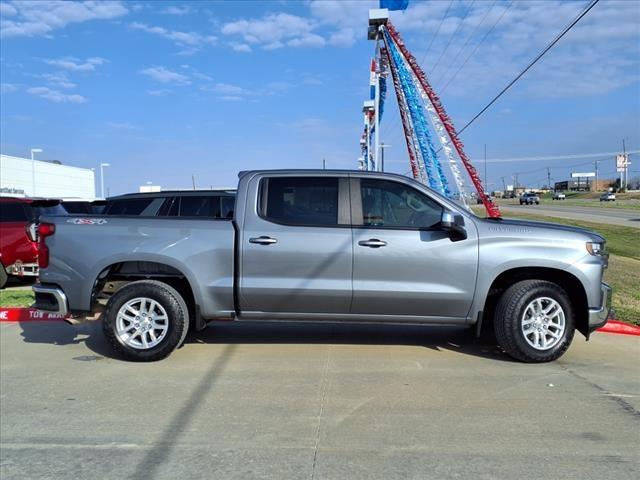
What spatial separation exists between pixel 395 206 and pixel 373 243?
520mm

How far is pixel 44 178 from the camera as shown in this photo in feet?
230

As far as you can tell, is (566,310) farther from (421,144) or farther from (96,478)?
(421,144)

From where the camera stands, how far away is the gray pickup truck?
5.85 m

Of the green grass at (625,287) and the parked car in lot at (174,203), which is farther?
the parked car in lot at (174,203)

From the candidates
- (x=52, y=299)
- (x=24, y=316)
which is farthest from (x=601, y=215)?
(x=52, y=299)

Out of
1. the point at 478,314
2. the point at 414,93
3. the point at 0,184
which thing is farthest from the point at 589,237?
the point at 0,184

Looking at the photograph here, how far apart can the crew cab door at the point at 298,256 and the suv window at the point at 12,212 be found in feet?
24.2

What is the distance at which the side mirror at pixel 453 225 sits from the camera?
223 inches

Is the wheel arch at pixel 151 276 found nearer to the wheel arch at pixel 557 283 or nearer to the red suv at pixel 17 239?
the wheel arch at pixel 557 283

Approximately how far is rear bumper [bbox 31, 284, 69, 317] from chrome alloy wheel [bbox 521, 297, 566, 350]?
480cm

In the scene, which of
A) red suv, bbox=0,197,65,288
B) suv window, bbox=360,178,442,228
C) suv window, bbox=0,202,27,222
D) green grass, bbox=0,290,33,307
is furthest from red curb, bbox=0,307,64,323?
suv window, bbox=360,178,442,228

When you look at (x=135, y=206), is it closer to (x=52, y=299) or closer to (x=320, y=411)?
(x=52, y=299)

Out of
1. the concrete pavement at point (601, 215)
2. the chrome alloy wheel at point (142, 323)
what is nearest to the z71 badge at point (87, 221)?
the chrome alloy wheel at point (142, 323)

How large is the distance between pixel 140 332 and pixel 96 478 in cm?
254
